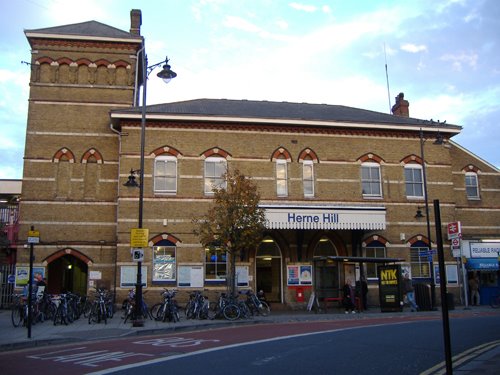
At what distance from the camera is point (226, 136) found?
28.3m

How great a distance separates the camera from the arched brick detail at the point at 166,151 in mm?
27500

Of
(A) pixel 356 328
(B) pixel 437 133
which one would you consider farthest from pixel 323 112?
(A) pixel 356 328

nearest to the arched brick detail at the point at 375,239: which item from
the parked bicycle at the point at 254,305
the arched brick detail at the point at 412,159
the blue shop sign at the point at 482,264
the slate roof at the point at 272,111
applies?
the arched brick detail at the point at 412,159

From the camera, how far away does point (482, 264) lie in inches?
1192

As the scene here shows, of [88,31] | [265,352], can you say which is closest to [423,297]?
[265,352]

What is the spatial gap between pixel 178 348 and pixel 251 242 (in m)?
9.87

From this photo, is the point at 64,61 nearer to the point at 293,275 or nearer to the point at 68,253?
the point at 68,253

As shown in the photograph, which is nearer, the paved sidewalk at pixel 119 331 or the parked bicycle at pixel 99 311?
the paved sidewalk at pixel 119 331

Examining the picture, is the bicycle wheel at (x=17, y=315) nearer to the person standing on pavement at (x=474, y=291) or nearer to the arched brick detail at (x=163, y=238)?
the arched brick detail at (x=163, y=238)

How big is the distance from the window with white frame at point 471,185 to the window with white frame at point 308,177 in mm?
10581

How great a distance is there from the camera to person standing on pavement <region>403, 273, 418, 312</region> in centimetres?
2604

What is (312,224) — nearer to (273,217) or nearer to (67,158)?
(273,217)

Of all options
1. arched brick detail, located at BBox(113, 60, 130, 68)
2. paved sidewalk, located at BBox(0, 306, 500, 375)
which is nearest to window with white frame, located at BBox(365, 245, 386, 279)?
paved sidewalk, located at BBox(0, 306, 500, 375)

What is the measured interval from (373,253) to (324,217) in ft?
15.6
